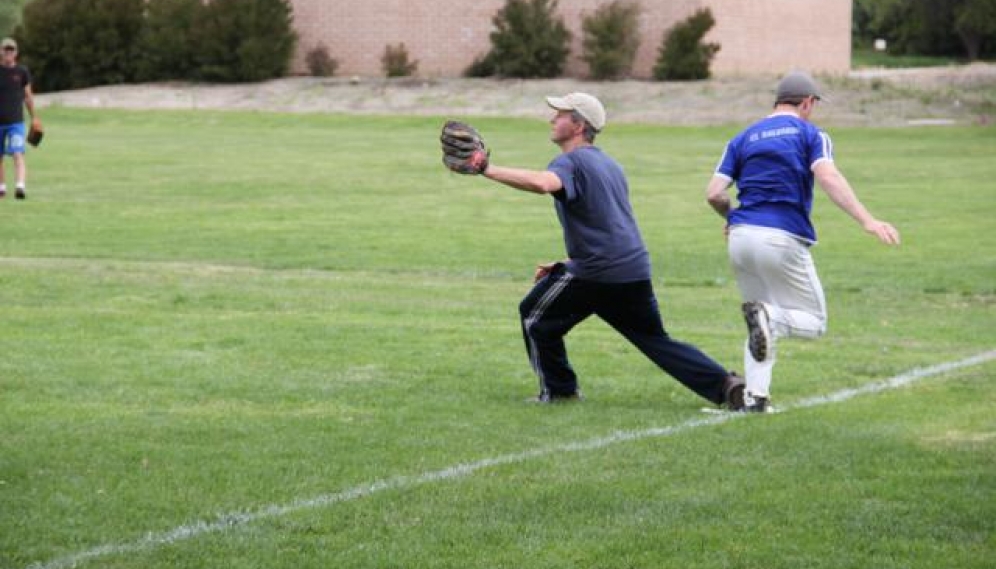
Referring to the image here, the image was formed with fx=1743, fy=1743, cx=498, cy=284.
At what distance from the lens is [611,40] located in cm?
5772

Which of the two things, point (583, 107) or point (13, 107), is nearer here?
point (583, 107)

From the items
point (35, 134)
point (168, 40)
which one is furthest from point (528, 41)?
point (35, 134)

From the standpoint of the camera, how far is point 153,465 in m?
8.07

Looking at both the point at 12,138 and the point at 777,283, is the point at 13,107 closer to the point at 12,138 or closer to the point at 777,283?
the point at 12,138

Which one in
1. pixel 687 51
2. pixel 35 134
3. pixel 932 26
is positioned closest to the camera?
pixel 35 134

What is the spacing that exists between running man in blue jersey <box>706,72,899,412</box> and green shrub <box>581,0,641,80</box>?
4814 cm

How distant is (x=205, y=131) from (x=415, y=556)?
40.1m

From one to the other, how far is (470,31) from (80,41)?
1404 centimetres

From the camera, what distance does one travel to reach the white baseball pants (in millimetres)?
9562

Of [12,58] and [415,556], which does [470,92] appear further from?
[415,556]

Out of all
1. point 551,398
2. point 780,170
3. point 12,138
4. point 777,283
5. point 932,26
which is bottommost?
point 932,26

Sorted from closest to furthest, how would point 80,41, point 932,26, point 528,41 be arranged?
1. point 528,41
2. point 80,41
3. point 932,26

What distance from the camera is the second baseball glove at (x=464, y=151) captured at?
8.67 metres

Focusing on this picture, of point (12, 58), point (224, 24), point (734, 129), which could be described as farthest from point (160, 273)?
point (224, 24)
